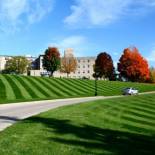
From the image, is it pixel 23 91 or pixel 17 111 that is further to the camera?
pixel 23 91

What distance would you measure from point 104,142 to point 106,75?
420 feet

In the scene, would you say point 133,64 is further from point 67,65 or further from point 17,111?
point 17,111

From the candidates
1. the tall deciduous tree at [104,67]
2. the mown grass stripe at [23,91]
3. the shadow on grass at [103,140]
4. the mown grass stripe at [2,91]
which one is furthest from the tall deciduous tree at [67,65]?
the shadow on grass at [103,140]

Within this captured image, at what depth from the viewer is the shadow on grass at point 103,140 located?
1215 centimetres

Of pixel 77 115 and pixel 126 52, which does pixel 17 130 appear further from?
pixel 126 52

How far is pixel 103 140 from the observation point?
13625 mm

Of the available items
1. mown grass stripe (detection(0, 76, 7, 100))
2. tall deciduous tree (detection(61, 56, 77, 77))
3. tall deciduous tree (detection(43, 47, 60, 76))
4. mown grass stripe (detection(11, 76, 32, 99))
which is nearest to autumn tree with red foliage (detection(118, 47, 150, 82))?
tall deciduous tree (detection(43, 47, 60, 76))

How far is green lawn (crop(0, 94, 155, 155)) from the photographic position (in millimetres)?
11961

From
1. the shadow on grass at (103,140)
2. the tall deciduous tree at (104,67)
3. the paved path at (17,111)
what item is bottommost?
the paved path at (17,111)

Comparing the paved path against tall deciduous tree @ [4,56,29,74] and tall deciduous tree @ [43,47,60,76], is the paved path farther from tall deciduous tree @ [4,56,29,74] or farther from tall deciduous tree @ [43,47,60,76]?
tall deciduous tree @ [4,56,29,74]

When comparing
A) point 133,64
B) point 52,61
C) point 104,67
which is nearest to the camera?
point 133,64

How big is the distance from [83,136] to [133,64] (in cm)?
10820

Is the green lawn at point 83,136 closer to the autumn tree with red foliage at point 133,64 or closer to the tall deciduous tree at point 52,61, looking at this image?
the autumn tree with red foliage at point 133,64

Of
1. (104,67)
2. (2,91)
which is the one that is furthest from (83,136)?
(104,67)
